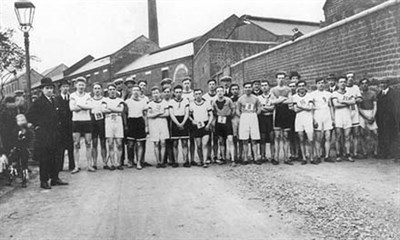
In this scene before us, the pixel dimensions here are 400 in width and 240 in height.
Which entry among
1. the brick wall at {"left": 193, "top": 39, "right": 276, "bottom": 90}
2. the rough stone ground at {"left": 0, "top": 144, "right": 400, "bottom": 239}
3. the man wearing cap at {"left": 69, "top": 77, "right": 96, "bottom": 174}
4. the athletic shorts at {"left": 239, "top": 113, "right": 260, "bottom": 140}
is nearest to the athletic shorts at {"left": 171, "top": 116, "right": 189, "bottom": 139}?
the rough stone ground at {"left": 0, "top": 144, "right": 400, "bottom": 239}

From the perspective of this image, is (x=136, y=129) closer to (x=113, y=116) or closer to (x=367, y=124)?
(x=113, y=116)

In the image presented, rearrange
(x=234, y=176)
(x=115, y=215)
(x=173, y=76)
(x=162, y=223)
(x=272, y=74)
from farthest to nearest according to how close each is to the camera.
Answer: (x=173, y=76)
(x=272, y=74)
(x=234, y=176)
(x=115, y=215)
(x=162, y=223)

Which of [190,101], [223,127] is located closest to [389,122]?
[223,127]

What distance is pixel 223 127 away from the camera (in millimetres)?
8695

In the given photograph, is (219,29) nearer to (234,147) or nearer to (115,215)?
(234,147)

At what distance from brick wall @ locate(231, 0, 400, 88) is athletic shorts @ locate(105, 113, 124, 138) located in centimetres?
630

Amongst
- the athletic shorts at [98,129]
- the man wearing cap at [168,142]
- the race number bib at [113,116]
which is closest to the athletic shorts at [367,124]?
the man wearing cap at [168,142]

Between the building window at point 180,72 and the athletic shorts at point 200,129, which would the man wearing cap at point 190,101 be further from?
the building window at point 180,72

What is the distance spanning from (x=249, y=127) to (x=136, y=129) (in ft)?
7.97

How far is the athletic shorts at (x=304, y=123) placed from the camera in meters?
8.62

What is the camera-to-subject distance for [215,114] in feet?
28.9

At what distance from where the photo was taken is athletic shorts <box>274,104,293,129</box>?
869cm

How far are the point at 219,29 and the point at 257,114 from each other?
103ft

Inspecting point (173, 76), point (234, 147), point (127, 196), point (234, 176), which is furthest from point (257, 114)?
point (173, 76)
